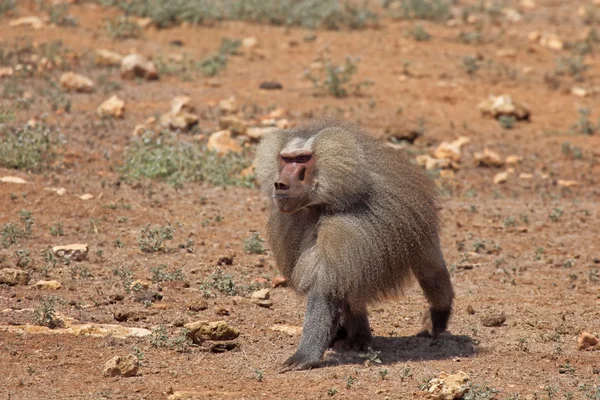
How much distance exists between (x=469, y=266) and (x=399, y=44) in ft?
29.8

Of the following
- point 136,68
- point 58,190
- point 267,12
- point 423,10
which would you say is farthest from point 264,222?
point 423,10

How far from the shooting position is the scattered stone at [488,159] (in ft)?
41.6

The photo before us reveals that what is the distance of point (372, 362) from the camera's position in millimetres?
6504

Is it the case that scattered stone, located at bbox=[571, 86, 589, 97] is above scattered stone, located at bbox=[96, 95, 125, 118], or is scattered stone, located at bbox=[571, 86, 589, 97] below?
above

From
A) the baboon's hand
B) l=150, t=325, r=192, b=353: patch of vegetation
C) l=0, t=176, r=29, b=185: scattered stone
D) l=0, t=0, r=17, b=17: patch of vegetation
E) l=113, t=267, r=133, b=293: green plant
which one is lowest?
l=113, t=267, r=133, b=293: green plant

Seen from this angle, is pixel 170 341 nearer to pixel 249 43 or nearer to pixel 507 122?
pixel 507 122

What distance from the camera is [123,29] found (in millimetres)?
16750

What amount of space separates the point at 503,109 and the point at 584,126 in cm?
112

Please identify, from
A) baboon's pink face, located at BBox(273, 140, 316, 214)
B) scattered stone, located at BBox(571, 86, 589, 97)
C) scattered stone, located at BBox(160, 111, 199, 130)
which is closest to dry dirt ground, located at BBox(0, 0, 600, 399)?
scattered stone, located at BBox(571, 86, 589, 97)

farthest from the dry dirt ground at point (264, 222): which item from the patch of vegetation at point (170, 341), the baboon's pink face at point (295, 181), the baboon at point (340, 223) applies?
the baboon's pink face at point (295, 181)

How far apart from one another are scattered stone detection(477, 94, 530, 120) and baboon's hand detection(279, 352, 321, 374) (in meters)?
8.88

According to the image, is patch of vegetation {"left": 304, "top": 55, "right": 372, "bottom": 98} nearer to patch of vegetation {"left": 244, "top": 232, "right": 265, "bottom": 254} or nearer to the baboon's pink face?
patch of vegetation {"left": 244, "top": 232, "right": 265, "bottom": 254}

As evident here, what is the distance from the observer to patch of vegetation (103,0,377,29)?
57.7 ft

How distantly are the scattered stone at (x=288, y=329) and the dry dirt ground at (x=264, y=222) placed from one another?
0.16 feet
